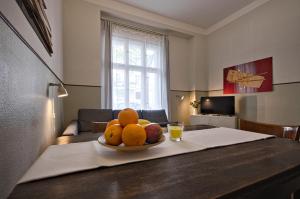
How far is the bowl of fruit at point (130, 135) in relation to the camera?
1.83 feet

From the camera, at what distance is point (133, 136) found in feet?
1.82

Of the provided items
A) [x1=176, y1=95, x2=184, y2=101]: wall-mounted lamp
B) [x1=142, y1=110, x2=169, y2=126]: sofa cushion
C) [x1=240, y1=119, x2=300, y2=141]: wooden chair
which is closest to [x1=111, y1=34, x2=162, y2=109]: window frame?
[x1=142, y1=110, x2=169, y2=126]: sofa cushion

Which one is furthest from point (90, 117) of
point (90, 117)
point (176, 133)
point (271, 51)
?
point (271, 51)

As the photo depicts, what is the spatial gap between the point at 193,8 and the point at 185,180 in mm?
3736

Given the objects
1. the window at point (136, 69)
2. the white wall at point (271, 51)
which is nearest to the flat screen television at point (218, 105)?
the white wall at point (271, 51)

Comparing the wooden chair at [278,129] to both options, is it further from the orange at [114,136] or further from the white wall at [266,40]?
the white wall at [266,40]

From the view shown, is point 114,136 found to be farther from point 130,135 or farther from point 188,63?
point 188,63

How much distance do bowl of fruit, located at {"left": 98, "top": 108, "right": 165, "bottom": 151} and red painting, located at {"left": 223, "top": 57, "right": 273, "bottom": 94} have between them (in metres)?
3.18

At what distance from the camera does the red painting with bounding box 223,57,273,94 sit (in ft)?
9.33

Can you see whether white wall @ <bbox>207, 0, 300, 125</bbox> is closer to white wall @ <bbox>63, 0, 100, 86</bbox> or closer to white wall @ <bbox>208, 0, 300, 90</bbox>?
white wall @ <bbox>208, 0, 300, 90</bbox>

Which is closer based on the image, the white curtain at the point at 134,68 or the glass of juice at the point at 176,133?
the glass of juice at the point at 176,133

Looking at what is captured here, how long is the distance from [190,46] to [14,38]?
14.2 ft

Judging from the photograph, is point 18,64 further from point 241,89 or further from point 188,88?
point 188,88

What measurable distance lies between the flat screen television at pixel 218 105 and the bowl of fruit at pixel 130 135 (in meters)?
3.14
